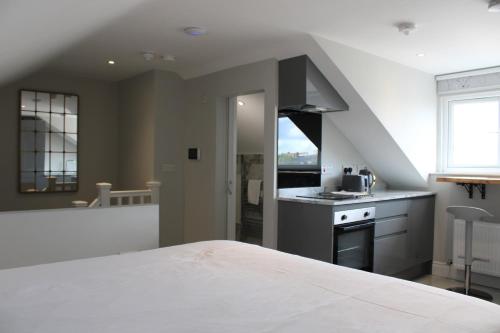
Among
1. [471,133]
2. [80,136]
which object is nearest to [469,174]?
[471,133]

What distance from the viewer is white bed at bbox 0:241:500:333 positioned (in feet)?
3.78

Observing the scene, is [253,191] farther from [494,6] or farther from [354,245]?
[494,6]

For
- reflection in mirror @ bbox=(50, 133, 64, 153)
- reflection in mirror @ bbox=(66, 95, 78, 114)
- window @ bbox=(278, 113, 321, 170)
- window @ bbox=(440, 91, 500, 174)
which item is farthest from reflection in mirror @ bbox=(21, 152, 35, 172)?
window @ bbox=(440, 91, 500, 174)

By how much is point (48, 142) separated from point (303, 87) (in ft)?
11.5

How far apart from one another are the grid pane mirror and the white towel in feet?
7.56

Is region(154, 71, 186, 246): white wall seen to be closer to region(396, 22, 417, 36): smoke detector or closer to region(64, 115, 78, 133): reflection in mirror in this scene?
region(64, 115, 78, 133): reflection in mirror

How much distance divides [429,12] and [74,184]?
461 centimetres

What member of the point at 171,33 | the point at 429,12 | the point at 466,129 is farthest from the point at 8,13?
the point at 466,129

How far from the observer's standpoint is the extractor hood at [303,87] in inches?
144

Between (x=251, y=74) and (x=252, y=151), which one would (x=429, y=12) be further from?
(x=252, y=151)

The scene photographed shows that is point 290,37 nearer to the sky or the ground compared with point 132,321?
nearer to the sky

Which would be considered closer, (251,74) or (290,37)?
(290,37)

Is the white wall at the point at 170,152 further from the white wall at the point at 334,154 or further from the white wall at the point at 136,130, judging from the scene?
the white wall at the point at 334,154

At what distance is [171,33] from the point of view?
346 centimetres
